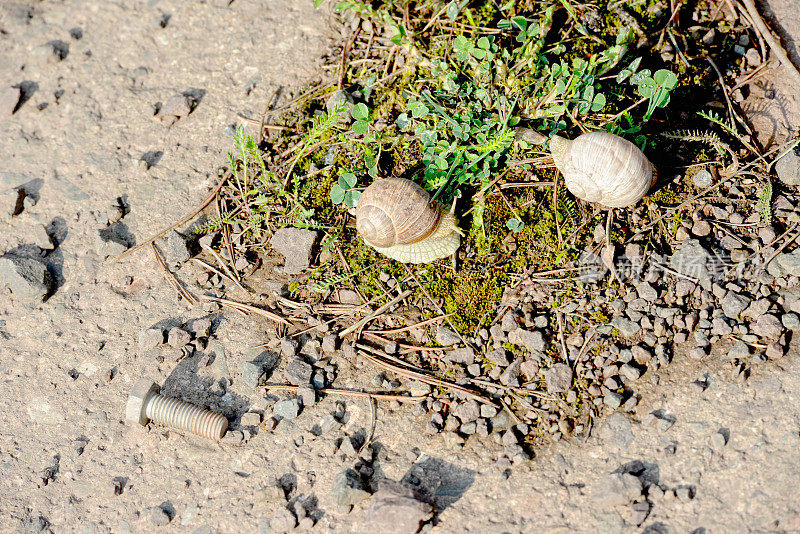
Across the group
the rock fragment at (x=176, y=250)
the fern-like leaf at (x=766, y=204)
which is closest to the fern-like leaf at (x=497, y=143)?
the fern-like leaf at (x=766, y=204)

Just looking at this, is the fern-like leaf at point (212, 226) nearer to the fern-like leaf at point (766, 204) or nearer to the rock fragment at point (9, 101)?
the rock fragment at point (9, 101)

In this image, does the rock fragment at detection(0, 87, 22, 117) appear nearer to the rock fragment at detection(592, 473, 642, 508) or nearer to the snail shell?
the snail shell

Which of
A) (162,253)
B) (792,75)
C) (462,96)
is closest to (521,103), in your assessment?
(462,96)

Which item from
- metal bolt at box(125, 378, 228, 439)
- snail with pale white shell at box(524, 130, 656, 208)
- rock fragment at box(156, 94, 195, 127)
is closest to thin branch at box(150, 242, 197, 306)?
metal bolt at box(125, 378, 228, 439)

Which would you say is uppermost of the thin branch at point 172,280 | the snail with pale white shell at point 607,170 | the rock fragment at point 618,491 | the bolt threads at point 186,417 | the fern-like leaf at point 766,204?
the snail with pale white shell at point 607,170

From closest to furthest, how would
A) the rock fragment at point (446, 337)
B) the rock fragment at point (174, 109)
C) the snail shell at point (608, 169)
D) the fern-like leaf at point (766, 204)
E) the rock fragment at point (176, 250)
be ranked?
the snail shell at point (608, 169), the fern-like leaf at point (766, 204), the rock fragment at point (446, 337), the rock fragment at point (176, 250), the rock fragment at point (174, 109)

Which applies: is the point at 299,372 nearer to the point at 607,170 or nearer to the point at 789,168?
the point at 607,170
